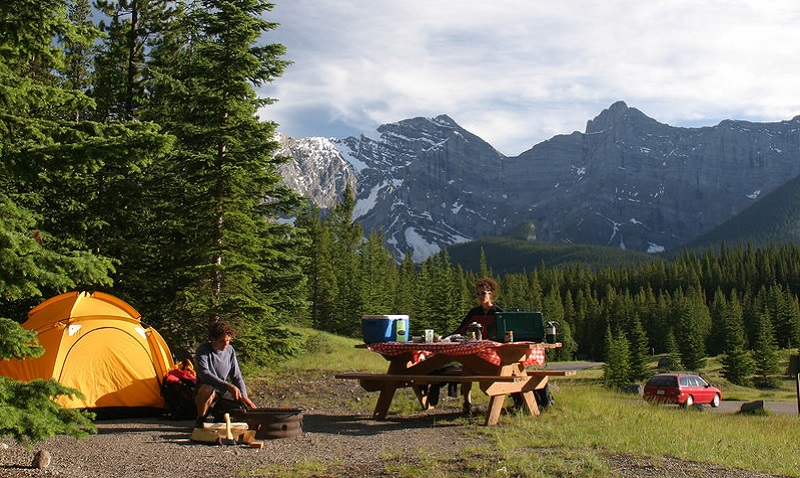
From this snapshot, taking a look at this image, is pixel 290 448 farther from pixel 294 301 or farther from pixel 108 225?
pixel 294 301

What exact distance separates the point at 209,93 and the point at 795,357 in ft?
64.3

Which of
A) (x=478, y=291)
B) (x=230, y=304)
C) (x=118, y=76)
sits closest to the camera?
(x=478, y=291)

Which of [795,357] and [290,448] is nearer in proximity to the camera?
[290,448]

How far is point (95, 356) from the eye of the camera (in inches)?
478

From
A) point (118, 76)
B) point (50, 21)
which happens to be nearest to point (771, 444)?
point (50, 21)

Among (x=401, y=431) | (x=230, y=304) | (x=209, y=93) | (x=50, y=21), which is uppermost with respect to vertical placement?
(x=209, y=93)

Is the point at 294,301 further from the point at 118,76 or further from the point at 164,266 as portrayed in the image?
the point at 118,76

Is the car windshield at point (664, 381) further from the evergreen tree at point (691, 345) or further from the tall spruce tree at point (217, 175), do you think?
the evergreen tree at point (691, 345)

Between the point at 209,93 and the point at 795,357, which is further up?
the point at 209,93

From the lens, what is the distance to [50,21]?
22.4ft

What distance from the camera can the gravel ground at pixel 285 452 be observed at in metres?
7.00

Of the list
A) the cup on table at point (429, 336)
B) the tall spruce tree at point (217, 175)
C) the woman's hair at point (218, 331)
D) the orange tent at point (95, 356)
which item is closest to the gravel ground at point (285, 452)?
the orange tent at point (95, 356)

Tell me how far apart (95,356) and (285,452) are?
18.3 ft

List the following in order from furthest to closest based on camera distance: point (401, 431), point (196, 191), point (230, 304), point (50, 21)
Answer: point (196, 191), point (230, 304), point (401, 431), point (50, 21)
